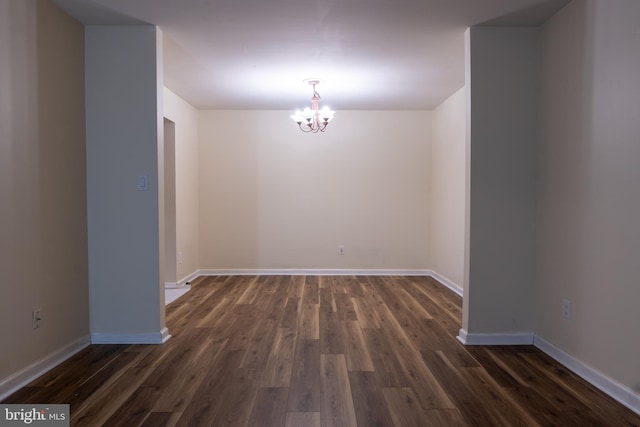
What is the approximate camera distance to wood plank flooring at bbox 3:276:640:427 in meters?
2.05

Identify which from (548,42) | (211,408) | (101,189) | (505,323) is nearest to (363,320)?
(505,323)

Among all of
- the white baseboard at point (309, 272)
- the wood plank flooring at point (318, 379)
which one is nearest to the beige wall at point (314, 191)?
the white baseboard at point (309, 272)

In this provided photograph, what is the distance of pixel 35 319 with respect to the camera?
252cm

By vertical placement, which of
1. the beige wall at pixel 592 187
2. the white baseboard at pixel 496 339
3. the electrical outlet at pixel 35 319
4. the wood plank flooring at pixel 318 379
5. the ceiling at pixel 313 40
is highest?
the ceiling at pixel 313 40

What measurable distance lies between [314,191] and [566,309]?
386 cm

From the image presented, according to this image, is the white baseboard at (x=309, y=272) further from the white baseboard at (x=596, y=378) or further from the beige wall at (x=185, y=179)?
the white baseboard at (x=596, y=378)

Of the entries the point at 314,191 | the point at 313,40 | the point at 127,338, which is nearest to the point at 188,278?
the point at 314,191

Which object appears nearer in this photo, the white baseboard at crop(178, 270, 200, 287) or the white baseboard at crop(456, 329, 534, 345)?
the white baseboard at crop(456, 329, 534, 345)

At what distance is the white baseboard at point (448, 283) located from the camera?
4.83 meters

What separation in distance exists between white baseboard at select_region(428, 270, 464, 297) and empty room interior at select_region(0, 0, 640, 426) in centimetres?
6

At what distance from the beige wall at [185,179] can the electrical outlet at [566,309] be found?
171 inches

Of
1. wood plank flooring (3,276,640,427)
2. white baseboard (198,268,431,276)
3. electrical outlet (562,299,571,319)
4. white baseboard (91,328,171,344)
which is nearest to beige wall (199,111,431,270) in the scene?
white baseboard (198,268,431,276)

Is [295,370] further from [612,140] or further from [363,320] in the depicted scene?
[612,140]

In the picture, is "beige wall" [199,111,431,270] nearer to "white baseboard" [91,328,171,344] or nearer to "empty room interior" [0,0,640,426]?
"empty room interior" [0,0,640,426]
